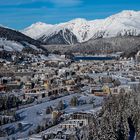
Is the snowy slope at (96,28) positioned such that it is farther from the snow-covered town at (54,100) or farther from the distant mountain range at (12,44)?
the snow-covered town at (54,100)

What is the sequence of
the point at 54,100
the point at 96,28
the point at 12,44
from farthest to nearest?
the point at 96,28 → the point at 12,44 → the point at 54,100

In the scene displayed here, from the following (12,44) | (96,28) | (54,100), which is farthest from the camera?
(96,28)

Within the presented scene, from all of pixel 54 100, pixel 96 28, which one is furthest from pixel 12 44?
pixel 96 28

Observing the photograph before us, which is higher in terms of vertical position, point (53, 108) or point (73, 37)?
point (73, 37)

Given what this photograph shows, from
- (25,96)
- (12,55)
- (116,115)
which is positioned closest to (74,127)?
(116,115)

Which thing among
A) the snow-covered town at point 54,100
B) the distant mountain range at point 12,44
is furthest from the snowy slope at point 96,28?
the snow-covered town at point 54,100

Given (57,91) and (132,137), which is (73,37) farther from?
(132,137)

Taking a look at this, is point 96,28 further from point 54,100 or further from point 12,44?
point 54,100
